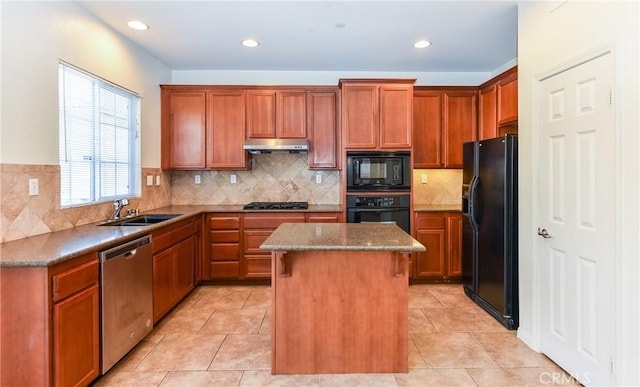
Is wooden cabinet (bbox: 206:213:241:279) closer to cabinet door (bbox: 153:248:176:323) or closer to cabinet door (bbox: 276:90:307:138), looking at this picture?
cabinet door (bbox: 153:248:176:323)

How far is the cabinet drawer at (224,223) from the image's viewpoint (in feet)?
13.1

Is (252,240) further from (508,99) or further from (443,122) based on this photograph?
(508,99)

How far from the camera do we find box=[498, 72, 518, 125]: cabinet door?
11.6ft

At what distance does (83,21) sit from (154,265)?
2.11 metres

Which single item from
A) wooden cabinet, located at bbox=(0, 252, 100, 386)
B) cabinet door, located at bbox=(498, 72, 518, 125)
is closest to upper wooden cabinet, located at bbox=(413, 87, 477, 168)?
cabinet door, located at bbox=(498, 72, 518, 125)

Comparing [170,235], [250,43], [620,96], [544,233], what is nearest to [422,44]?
[250,43]

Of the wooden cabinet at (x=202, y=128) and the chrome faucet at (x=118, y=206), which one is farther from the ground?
the wooden cabinet at (x=202, y=128)

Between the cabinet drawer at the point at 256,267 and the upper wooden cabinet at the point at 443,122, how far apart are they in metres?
2.23

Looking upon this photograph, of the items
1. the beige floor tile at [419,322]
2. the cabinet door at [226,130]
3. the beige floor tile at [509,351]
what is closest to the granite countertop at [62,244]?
the cabinet door at [226,130]

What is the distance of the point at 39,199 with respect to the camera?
2.34m

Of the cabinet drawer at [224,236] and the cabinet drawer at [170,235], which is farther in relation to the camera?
the cabinet drawer at [224,236]

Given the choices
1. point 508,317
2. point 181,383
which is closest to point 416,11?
point 508,317

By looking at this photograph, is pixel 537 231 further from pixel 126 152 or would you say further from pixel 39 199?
pixel 126 152

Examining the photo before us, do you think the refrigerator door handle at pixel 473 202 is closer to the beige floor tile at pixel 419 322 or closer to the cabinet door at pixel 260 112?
the beige floor tile at pixel 419 322
